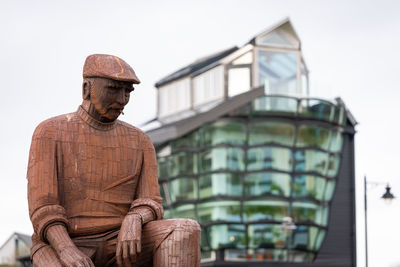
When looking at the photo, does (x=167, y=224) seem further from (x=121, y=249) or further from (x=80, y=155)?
(x=80, y=155)

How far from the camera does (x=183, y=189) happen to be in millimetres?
50750

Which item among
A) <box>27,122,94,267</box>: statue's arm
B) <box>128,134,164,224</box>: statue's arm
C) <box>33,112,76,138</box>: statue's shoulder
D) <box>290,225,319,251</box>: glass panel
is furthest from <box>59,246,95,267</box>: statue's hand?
<box>290,225,319,251</box>: glass panel

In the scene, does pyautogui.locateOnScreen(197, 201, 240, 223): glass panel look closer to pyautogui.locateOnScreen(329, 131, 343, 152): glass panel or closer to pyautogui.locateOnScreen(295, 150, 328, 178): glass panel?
pyautogui.locateOnScreen(295, 150, 328, 178): glass panel

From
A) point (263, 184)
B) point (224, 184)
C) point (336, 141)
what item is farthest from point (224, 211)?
point (336, 141)

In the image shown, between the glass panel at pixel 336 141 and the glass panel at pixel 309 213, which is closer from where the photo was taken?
the glass panel at pixel 309 213

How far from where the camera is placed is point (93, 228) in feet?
22.4

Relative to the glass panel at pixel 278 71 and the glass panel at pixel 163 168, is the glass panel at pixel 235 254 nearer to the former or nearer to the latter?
the glass panel at pixel 163 168

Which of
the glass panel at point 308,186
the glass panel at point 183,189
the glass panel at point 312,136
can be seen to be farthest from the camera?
the glass panel at point 308,186

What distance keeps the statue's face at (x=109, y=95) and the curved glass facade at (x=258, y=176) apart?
137 ft

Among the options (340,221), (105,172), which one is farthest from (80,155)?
(340,221)

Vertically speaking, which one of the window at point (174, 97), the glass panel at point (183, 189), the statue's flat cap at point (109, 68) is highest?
the window at point (174, 97)

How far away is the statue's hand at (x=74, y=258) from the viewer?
6.33 meters

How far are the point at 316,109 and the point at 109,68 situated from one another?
1728 inches

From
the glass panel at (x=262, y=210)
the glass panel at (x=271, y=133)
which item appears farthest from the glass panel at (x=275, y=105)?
the glass panel at (x=262, y=210)
